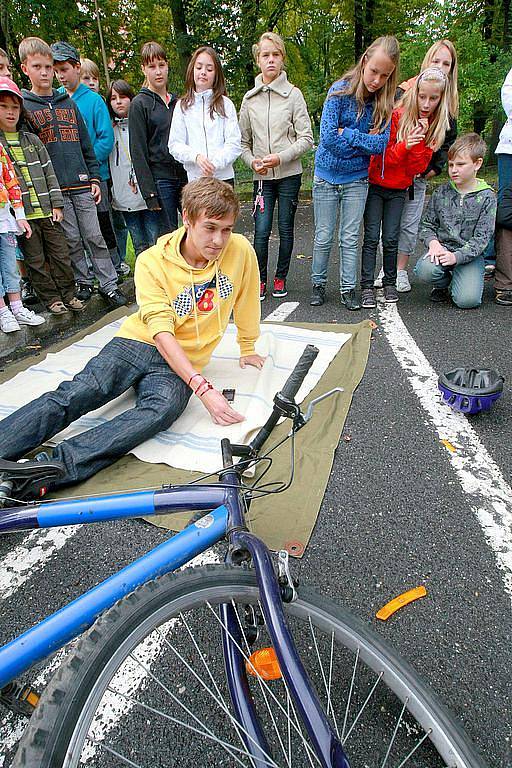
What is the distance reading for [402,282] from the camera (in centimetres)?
499

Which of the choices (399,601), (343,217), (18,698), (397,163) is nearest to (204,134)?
(343,217)

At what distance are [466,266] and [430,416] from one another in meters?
2.13

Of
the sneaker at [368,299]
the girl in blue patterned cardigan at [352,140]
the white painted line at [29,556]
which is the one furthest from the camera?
the sneaker at [368,299]

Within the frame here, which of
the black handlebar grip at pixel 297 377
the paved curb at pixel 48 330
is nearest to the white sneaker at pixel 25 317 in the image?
the paved curb at pixel 48 330

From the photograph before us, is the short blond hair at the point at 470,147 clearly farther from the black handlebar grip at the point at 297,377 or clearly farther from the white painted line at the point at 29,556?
the white painted line at the point at 29,556

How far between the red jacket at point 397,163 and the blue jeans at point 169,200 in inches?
71.4

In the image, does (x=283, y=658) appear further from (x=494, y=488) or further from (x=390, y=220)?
(x=390, y=220)

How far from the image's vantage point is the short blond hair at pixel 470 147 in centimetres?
405

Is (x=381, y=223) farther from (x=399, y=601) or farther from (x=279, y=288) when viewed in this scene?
(x=399, y=601)

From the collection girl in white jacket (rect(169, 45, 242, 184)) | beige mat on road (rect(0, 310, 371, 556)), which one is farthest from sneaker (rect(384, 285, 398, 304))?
girl in white jacket (rect(169, 45, 242, 184))

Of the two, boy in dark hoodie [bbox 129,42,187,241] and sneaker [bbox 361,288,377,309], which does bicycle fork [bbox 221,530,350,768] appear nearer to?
sneaker [bbox 361,288,377,309]

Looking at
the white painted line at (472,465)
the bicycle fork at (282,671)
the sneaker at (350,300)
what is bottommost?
the white painted line at (472,465)

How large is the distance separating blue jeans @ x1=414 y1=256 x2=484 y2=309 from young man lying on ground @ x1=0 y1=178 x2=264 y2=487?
2153mm

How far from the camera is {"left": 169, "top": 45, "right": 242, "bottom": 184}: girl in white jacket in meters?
4.18
